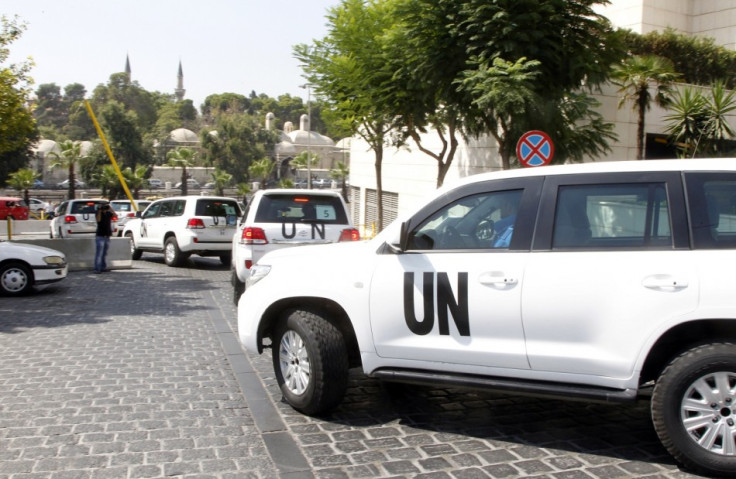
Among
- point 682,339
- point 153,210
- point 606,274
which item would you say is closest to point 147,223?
point 153,210

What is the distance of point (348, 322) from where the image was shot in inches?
221

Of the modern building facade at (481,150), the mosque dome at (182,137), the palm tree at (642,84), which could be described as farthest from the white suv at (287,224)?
the mosque dome at (182,137)

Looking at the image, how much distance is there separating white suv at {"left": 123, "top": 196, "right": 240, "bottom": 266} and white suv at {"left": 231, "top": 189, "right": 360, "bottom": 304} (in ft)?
20.1

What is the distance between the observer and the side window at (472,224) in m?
4.88

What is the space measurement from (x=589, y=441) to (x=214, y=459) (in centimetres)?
253

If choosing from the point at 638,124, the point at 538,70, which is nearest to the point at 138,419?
the point at 538,70

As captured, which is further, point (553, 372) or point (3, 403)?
point (3, 403)

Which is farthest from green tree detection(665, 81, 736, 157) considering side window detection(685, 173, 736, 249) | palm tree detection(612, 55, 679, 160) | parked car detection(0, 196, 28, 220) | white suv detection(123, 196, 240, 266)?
parked car detection(0, 196, 28, 220)

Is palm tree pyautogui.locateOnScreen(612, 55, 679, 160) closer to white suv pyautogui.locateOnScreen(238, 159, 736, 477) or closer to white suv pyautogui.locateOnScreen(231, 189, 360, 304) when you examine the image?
white suv pyautogui.locateOnScreen(231, 189, 360, 304)

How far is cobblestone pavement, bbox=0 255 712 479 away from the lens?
4.43 m

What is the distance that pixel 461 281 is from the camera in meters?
4.80

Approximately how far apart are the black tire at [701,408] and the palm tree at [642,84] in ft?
46.1

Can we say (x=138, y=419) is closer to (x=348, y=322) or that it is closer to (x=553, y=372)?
(x=348, y=322)

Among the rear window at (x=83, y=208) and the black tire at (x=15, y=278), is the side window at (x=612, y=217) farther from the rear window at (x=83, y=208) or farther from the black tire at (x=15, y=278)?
the rear window at (x=83, y=208)
